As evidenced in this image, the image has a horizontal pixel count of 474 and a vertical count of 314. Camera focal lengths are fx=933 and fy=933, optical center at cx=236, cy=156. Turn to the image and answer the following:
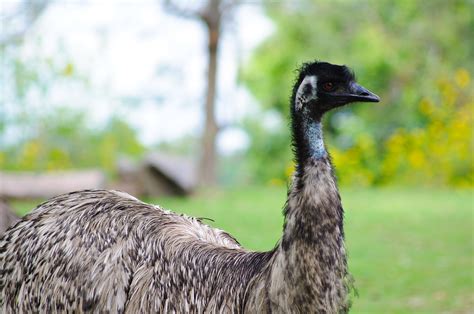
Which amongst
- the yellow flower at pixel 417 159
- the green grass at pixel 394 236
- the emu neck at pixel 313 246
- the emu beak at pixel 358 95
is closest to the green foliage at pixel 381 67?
the yellow flower at pixel 417 159

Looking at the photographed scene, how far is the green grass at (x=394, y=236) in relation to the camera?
686 centimetres

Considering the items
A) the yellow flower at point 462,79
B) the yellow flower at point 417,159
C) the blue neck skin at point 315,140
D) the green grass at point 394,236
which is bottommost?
the green grass at point 394,236

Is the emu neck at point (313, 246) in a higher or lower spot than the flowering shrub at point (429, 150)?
lower

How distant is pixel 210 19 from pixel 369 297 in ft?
27.0

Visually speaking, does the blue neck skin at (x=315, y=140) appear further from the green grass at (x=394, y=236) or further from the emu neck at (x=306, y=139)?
the green grass at (x=394, y=236)

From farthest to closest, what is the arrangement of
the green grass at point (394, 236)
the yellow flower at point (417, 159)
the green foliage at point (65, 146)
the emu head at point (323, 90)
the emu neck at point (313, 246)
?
the yellow flower at point (417, 159) → the green foliage at point (65, 146) → the green grass at point (394, 236) → the emu head at point (323, 90) → the emu neck at point (313, 246)

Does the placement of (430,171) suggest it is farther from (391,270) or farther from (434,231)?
(391,270)

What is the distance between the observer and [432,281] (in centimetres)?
735

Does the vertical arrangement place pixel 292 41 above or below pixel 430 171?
above

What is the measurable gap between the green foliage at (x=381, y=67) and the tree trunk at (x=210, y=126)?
1722mm

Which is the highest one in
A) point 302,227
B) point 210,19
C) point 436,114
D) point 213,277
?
point 210,19

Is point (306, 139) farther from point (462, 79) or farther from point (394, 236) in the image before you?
point (462, 79)

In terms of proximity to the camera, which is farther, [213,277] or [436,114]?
[436,114]

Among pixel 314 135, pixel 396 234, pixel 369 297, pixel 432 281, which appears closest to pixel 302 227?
pixel 314 135
